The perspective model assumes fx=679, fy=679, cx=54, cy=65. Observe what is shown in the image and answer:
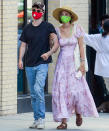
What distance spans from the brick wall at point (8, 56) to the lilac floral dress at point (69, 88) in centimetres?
180

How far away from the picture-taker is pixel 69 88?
10406 mm

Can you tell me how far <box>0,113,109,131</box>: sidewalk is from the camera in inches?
412

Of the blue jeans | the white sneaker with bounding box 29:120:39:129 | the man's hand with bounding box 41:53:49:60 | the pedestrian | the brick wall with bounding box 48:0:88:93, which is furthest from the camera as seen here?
the pedestrian

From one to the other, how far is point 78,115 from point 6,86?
2.02 m

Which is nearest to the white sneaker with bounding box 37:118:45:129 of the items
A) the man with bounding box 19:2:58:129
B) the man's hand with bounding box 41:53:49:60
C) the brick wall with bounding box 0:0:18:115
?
the man with bounding box 19:2:58:129

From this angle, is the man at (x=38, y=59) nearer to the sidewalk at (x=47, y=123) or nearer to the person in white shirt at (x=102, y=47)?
the sidewalk at (x=47, y=123)

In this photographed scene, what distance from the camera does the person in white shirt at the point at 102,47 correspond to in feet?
39.5

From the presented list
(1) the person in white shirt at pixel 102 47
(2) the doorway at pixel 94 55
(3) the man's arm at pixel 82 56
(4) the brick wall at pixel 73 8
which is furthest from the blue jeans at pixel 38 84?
(2) the doorway at pixel 94 55

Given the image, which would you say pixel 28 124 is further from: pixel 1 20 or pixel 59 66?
pixel 1 20

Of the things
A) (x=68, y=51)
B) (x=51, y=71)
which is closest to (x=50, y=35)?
(x=68, y=51)

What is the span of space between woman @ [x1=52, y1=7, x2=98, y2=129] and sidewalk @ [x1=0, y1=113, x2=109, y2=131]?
29 centimetres

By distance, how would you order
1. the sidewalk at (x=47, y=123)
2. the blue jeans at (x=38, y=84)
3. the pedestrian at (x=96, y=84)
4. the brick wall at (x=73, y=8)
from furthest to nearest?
the pedestrian at (x=96, y=84) → the brick wall at (x=73, y=8) → the sidewalk at (x=47, y=123) → the blue jeans at (x=38, y=84)

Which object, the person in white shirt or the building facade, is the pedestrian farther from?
the building facade

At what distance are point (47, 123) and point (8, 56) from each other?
63.4 inches
